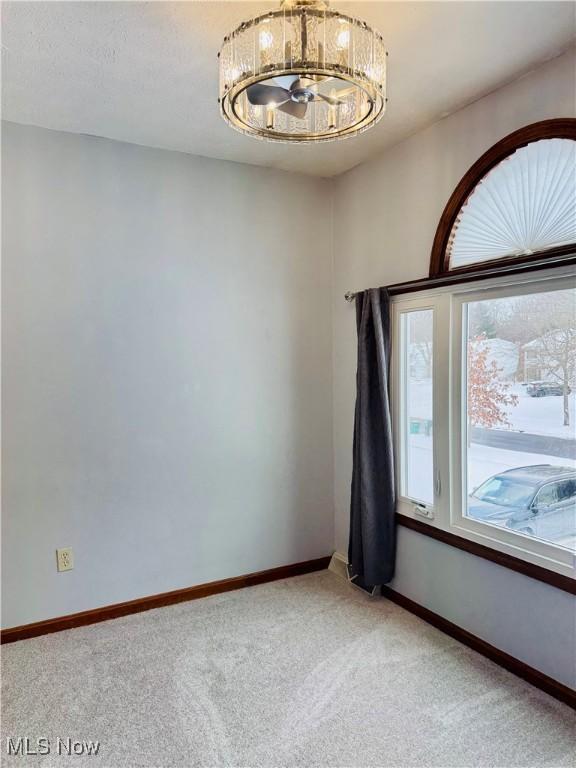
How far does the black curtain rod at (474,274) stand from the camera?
2.11 meters

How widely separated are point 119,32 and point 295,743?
271 centimetres

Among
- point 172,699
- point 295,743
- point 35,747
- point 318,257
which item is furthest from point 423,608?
point 318,257

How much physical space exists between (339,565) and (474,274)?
6.81 feet

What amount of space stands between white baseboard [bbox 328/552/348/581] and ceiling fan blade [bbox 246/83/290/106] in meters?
2.76

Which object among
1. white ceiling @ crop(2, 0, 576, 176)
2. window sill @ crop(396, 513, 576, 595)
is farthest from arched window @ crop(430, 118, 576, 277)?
window sill @ crop(396, 513, 576, 595)

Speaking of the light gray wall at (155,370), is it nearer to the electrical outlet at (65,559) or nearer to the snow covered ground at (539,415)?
the electrical outlet at (65,559)

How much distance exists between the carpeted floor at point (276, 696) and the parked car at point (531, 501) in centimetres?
67

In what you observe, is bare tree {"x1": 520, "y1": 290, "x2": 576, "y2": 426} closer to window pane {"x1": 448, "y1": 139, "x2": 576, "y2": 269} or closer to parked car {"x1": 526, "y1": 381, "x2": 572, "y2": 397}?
parked car {"x1": 526, "y1": 381, "x2": 572, "y2": 397}

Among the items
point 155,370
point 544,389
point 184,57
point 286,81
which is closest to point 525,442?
point 544,389

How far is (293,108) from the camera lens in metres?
1.63

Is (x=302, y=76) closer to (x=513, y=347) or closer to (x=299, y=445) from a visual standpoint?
(x=513, y=347)

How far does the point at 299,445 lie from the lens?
3430 mm

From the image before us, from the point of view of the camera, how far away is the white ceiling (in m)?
1.79

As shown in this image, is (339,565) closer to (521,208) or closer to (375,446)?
(375,446)
